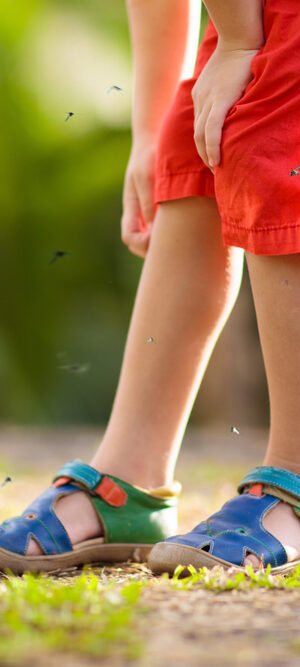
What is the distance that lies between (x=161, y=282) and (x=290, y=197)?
14.2 inches

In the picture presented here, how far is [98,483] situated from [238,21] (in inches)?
31.5

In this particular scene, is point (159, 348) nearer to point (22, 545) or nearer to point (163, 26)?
point (22, 545)

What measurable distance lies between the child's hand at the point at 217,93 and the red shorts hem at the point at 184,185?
0.08m

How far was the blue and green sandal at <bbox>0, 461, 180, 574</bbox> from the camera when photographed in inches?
49.4

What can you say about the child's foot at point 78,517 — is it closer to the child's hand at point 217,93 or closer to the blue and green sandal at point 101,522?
the blue and green sandal at point 101,522

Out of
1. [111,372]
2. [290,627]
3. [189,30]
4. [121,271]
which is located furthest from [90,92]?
[290,627]

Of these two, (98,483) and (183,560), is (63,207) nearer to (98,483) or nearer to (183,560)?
(98,483)

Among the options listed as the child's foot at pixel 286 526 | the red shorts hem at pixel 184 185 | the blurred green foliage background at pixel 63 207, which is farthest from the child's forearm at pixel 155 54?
the blurred green foliage background at pixel 63 207

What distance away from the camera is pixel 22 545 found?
1.25 meters

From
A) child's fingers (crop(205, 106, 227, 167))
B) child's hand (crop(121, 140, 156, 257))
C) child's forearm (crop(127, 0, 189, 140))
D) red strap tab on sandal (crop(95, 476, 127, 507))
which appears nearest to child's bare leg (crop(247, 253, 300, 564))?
child's fingers (crop(205, 106, 227, 167))

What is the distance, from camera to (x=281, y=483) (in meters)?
1.21

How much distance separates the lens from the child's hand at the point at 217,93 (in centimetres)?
122

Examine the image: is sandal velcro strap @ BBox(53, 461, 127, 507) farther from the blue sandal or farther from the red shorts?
the red shorts

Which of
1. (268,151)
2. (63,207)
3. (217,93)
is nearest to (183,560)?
(268,151)
